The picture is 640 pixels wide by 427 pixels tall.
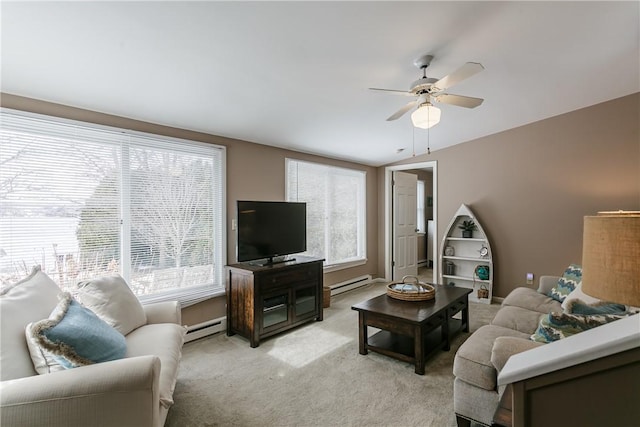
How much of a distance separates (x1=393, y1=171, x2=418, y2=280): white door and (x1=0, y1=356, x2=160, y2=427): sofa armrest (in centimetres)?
486

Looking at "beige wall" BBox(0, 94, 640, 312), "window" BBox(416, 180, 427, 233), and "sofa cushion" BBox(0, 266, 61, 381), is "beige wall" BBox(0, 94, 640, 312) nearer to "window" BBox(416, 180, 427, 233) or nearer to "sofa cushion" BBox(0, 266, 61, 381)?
"sofa cushion" BBox(0, 266, 61, 381)

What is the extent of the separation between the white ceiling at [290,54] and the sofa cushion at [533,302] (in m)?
2.09

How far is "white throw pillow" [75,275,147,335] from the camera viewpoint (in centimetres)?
209

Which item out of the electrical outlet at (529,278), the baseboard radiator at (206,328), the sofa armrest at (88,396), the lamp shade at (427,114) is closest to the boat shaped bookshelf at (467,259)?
the electrical outlet at (529,278)

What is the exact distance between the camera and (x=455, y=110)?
352cm

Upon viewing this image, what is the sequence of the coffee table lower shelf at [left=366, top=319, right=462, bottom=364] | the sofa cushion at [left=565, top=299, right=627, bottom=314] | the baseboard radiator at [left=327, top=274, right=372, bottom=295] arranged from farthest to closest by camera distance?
the baseboard radiator at [left=327, top=274, right=372, bottom=295] → the coffee table lower shelf at [left=366, top=319, right=462, bottom=364] → the sofa cushion at [left=565, top=299, right=627, bottom=314]

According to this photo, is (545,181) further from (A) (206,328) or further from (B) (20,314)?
(B) (20,314)

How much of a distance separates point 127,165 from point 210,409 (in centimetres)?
218

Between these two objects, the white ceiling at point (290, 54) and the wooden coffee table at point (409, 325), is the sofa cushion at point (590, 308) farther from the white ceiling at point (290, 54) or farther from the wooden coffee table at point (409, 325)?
the white ceiling at point (290, 54)

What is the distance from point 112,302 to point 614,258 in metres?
2.73

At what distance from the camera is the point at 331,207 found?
5.02 metres

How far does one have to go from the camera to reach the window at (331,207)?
4.55 m

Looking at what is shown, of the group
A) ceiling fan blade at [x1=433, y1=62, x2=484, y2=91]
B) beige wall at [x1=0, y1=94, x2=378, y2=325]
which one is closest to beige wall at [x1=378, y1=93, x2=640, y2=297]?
beige wall at [x1=0, y1=94, x2=378, y2=325]

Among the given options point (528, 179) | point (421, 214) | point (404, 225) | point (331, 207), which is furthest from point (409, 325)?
point (421, 214)
